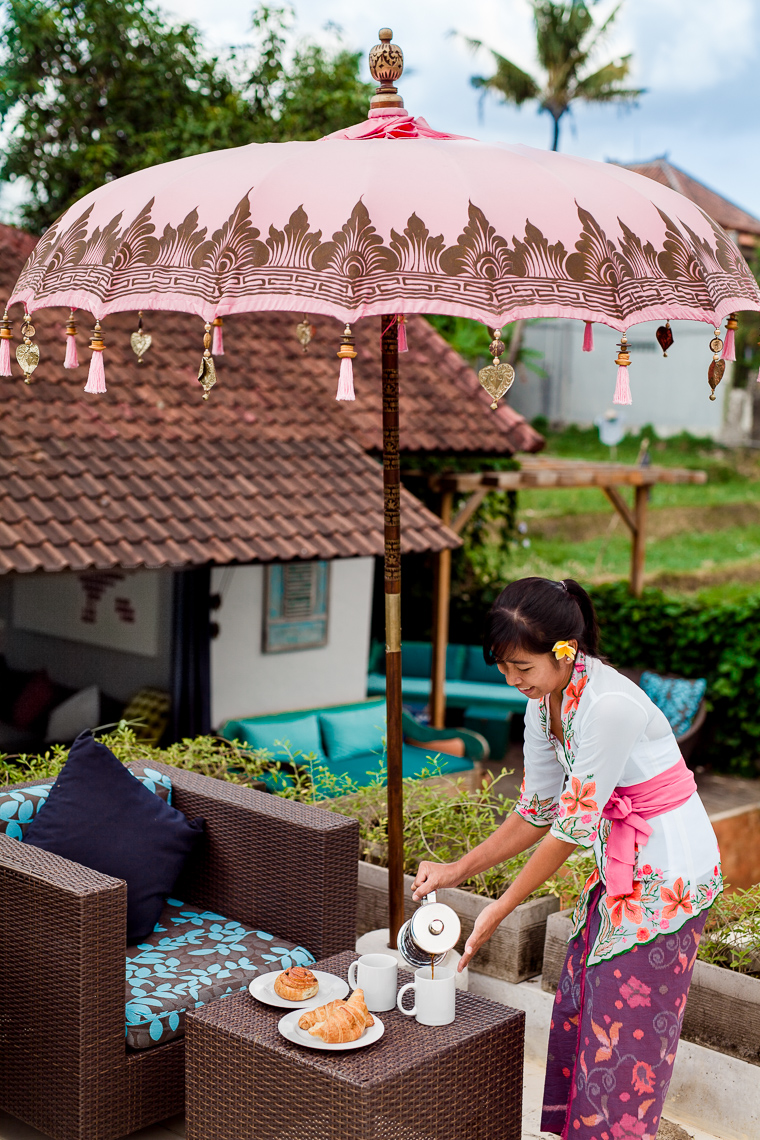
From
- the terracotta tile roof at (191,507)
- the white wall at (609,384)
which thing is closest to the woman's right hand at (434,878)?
the terracotta tile roof at (191,507)

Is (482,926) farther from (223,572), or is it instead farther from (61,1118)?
(223,572)

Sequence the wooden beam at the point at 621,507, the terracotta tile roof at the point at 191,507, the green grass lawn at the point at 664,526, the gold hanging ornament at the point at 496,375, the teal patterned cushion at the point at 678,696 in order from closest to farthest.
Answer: the gold hanging ornament at the point at 496,375
the terracotta tile roof at the point at 191,507
the teal patterned cushion at the point at 678,696
the wooden beam at the point at 621,507
the green grass lawn at the point at 664,526

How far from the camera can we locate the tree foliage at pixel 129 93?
50.5 ft

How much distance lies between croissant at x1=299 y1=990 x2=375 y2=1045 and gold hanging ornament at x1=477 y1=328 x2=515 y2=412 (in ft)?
4.80

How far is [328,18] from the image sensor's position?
16.8 meters

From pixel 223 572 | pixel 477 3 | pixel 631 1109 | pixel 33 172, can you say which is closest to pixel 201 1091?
pixel 631 1109

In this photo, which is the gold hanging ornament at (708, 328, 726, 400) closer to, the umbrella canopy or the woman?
the umbrella canopy

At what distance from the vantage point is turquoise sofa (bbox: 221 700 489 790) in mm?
7168

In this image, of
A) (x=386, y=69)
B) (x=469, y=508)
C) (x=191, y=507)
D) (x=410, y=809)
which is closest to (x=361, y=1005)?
(x=410, y=809)

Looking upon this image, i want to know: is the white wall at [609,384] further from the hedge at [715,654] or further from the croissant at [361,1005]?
the croissant at [361,1005]

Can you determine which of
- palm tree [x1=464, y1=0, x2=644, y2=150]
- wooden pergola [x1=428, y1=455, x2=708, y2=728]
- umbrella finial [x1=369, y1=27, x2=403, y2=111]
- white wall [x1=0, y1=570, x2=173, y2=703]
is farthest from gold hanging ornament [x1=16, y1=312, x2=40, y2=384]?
palm tree [x1=464, y1=0, x2=644, y2=150]

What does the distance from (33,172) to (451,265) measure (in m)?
15.2

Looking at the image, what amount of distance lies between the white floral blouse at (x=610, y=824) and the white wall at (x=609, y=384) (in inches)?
1022

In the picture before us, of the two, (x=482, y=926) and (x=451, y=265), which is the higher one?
(x=451, y=265)
